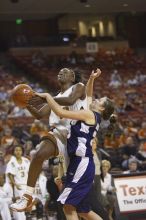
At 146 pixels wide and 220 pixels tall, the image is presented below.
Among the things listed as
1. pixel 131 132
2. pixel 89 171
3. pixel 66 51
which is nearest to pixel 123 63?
pixel 66 51

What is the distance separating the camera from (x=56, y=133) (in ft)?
21.2

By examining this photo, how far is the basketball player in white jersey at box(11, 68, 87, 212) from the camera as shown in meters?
6.23

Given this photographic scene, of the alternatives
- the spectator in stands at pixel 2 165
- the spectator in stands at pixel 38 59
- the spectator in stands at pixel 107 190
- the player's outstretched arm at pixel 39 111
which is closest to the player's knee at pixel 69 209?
the player's outstretched arm at pixel 39 111

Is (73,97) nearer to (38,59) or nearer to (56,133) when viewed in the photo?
(56,133)

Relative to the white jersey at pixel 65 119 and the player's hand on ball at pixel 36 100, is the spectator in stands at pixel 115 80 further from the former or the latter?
the player's hand on ball at pixel 36 100

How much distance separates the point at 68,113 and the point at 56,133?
57 centimetres

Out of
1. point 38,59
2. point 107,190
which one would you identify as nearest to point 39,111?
point 107,190

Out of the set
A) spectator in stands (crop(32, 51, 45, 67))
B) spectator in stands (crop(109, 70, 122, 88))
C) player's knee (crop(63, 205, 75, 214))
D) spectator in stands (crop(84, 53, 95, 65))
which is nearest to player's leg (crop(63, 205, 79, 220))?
player's knee (crop(63, 205, 75, 214))

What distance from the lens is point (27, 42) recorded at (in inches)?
1070

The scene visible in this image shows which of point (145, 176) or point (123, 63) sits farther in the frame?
point (123, 63)

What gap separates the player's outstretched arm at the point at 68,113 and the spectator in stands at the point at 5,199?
430 centimetres

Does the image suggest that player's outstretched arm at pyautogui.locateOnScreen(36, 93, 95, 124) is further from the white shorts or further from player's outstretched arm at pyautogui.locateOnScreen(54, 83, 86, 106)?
the white shorts

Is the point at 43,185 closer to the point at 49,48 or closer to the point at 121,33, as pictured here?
the point at 49,48

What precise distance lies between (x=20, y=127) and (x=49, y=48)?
11888mm
